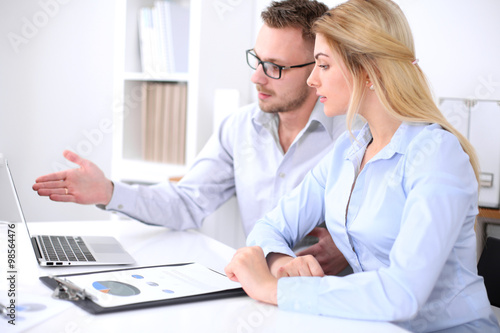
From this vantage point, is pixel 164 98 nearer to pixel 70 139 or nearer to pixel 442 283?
pixel 70 139

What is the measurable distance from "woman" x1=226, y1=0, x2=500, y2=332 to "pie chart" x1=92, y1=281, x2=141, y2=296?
194mm

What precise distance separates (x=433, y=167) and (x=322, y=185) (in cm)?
42

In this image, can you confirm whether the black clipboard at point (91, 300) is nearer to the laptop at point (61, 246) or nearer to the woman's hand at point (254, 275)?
the woman's hand at point (254, 275)

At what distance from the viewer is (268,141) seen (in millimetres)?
1755

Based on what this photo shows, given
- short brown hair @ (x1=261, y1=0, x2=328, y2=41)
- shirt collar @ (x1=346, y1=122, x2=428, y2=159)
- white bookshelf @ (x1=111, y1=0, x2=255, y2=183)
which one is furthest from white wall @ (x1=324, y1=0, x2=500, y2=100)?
white bookshelf @ (x1=111, y1=0, x2=255, y2=183)

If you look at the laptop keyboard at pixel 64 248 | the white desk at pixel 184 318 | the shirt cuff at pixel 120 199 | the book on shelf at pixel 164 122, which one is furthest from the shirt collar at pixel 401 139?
the book on shelf at pixel 164 122

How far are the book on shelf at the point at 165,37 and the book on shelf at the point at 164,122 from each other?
0.33 ft

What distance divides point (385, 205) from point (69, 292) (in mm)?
609

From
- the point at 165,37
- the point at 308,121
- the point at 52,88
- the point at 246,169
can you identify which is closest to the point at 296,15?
the point at 308,121

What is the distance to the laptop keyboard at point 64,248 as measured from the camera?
3.75 ft

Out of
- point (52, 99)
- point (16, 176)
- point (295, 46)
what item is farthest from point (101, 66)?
point (16, 176)

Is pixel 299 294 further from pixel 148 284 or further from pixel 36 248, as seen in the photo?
pixel 36 248

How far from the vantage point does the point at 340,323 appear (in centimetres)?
83

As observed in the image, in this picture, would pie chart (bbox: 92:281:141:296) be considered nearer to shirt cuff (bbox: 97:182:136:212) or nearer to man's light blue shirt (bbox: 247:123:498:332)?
man's light blue shirt (bbox: 247:123:498:332)
